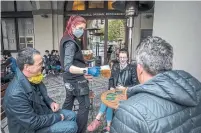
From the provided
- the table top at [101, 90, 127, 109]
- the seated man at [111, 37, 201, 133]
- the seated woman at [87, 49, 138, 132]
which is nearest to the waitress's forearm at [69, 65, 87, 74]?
the table top at [101, 90, 127, 109]

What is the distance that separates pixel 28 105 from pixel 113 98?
39.4 inches

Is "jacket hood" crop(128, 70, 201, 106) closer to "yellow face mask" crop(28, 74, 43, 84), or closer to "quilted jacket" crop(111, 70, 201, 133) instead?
"quilted jacket" crop(111, 70, 201, 133)

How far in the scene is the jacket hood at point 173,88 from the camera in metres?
0.80

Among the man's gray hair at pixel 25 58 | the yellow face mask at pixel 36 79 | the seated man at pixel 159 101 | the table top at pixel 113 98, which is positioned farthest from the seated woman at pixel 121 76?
the seated man at pixel 159 101

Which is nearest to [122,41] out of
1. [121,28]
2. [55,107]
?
[121,28]

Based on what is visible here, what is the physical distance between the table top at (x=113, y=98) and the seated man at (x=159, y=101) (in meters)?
1.05

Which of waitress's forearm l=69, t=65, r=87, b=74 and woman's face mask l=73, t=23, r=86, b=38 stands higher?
woman's face mask l=73, t=23, r=86, b=38

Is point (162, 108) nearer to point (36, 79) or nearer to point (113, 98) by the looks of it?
point (36, 79)

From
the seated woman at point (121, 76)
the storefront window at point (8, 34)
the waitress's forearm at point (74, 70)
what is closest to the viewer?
the waitress's forearm at point (74, 70)

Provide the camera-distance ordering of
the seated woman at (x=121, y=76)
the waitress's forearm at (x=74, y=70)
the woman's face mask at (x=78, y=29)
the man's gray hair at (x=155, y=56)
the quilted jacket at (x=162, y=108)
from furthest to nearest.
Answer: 1. the seated woman at (x=121, y=76)
2. the woman's face mask at (x=78, y=29)
3. the waitress's forearm at (x=74, y=70)
4. the man's gray hair at (x=155, y=56)
5. the quilted jacket at (x=162, y=108)

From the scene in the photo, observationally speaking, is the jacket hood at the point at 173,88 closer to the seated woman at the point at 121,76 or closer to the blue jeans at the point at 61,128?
the blue jeans at the point at 61,128

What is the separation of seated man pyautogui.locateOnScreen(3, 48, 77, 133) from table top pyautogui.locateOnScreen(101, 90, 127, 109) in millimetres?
459

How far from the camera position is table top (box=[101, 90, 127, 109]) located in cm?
194

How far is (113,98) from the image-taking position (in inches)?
83.6
